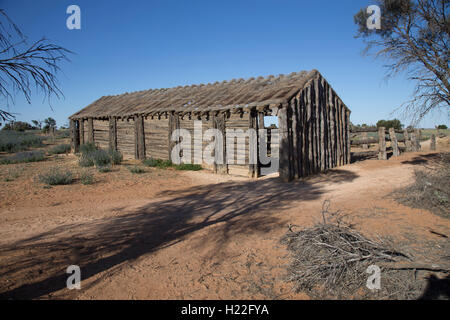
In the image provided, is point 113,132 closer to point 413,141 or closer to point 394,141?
point 394,141

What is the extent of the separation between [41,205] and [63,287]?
4239 mm

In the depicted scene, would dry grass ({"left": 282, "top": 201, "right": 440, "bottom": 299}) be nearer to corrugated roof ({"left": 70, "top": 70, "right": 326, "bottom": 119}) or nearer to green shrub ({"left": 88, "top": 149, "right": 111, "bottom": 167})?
corrugated roof ({"left": 70, "top": 70, "right": 326, "bottom": 119})

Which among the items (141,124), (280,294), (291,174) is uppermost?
(141,124)

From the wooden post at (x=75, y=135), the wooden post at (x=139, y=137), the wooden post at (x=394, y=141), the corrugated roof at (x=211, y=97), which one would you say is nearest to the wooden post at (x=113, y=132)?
the corrugated roof at (x=211, y=97)

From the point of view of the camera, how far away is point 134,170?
10797 mm

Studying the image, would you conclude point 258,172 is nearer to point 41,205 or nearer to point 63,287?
point 41,205

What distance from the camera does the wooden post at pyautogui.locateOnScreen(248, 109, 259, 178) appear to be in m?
10.1

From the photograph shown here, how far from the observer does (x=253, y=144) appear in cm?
1016

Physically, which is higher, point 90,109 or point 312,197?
point 90,109

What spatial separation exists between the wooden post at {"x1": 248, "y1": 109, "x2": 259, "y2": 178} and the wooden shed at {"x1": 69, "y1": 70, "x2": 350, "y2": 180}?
0.04m

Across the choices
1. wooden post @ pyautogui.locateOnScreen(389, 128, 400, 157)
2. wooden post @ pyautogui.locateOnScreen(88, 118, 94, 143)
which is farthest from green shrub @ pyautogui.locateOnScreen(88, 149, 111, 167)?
wooden post @ pyautogui.locateOnScreen(389, 128, 400, 157)

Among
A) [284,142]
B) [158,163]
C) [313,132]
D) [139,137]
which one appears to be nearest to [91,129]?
[139,137]
